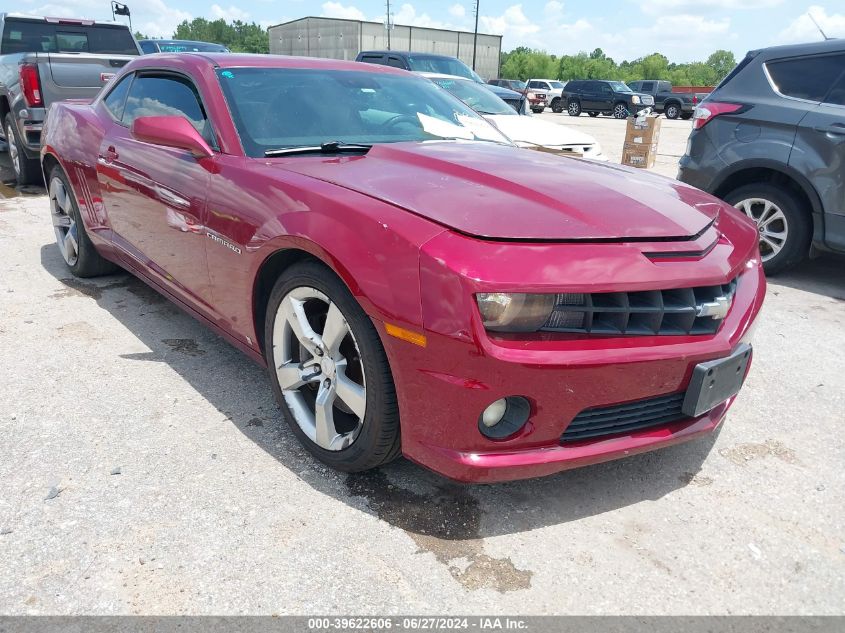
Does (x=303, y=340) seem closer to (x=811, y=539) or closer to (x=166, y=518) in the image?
(x=166, y=518)

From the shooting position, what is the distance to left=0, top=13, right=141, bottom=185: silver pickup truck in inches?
284

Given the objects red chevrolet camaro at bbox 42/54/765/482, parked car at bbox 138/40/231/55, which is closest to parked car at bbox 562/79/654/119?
parked car at bbox 138/40/231/55

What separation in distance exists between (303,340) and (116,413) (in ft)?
3.37

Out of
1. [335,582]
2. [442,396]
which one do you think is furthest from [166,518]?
[442,396]

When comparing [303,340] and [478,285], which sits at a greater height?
[478,285]

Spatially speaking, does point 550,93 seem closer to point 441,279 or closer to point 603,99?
point 603,99

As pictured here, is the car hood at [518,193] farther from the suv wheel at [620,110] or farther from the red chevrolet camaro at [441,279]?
the suv wheel at [620,110]

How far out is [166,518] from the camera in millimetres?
2188

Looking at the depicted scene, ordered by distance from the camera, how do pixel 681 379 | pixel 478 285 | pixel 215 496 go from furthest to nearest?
1. pixel 215 496
2. pixel 681 379
3. pixel 478 285

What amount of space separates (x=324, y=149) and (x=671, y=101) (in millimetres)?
34166

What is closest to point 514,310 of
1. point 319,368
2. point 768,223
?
point 319,368

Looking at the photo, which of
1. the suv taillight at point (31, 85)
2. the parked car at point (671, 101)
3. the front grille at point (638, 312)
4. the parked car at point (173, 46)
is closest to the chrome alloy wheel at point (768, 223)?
the front grille at point (638, 312)

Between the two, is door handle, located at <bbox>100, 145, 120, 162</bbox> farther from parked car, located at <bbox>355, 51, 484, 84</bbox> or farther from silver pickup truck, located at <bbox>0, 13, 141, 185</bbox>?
parked car, located at <bbox>355, 51, 484, 84</bbox>

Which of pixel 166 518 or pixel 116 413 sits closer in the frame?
pixel 166 518
